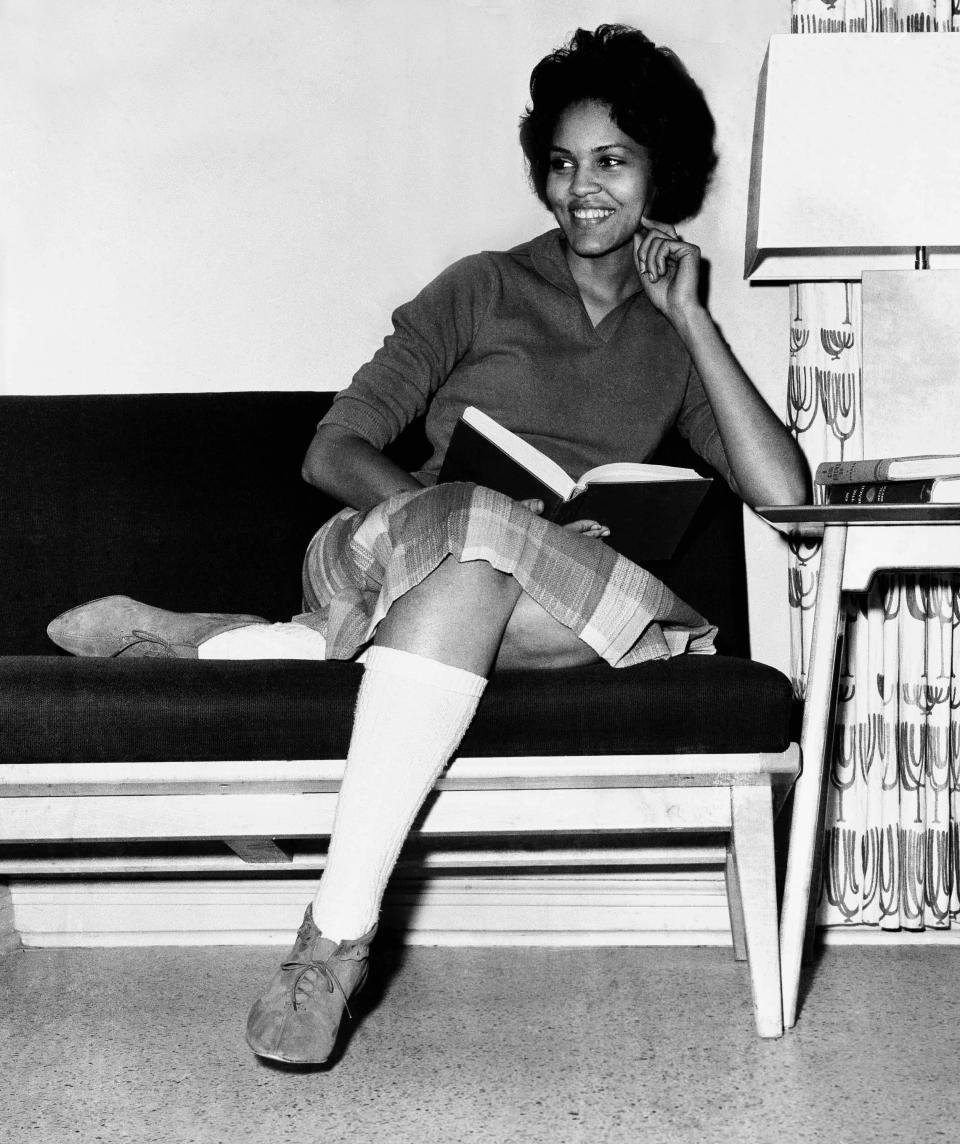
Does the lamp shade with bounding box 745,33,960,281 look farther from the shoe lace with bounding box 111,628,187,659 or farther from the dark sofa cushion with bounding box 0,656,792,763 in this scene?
the shoe lace with bounding box 111,628,187,659

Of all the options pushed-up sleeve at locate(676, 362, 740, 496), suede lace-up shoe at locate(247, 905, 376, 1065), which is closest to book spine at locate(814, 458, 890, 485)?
pushed-up sleeve at locate(676, 362, 740, 496)

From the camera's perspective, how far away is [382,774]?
3.89 feet

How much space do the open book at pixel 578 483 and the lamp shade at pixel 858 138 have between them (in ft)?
1.26

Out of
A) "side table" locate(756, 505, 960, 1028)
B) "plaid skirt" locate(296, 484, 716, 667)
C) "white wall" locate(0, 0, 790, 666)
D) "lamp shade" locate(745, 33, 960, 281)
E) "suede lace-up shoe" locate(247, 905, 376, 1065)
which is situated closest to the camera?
"suede lace-up shoe" locate(247, 905, 376, 1065)

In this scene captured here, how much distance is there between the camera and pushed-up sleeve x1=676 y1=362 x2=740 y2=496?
5.64 feet

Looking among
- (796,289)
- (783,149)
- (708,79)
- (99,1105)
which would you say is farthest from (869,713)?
(99,1105)

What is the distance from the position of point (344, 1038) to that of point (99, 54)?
1.53 meters

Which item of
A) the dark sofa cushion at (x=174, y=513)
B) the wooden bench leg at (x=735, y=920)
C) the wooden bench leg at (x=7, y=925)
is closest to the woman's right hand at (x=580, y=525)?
the dark sofa cushion at (x=174, y=513)

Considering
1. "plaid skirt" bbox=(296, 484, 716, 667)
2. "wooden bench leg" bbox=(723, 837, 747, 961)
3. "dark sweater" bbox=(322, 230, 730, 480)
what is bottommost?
"wooden bench leg" bbox=(723, 837, 747, 961)

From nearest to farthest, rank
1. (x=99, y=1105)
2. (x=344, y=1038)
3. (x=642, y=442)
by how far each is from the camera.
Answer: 1. (x=99, y=1105)
2. (x=344, y=1038)
3. (x=642, y=442)

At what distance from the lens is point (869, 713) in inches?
70.8

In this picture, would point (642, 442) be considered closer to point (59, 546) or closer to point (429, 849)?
point (429, 849)

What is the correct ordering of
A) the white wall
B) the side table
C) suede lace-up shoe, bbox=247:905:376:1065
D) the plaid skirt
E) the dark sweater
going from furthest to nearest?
the white wall < the dark sweater < the side table < the plaid skirt < suede lace-up shoe, bbox=247:905:376:1065

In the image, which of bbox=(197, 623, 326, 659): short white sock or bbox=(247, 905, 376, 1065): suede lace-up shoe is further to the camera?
bbox=(197, 623, 326, 659): short white sock
